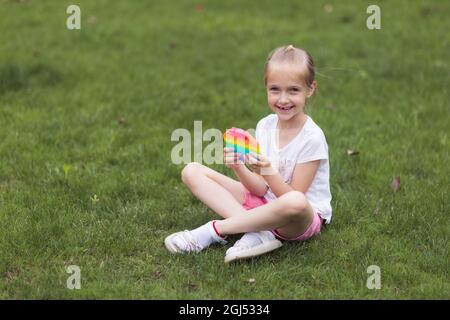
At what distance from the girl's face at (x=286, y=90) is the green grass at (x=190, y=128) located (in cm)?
70

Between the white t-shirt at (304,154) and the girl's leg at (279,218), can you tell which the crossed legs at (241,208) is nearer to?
the girl's leg at (279,218)

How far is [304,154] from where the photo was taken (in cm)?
338

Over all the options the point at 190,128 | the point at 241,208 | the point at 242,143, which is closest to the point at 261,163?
the point at 242,143

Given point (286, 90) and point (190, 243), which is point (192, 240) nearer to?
point (190, 243)

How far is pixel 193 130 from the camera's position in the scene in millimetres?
5074

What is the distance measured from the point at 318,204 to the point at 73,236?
1.27 meters

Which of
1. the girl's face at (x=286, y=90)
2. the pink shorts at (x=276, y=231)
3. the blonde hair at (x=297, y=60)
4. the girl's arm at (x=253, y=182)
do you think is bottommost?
the pink shorts at (x=276, y=231)

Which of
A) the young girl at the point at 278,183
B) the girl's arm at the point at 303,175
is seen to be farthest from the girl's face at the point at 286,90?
the girl's arm at the point at 303,175

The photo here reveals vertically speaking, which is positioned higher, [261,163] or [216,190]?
[261,163]

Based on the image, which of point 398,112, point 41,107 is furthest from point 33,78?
point 398,112

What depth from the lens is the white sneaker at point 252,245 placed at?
3.23 m

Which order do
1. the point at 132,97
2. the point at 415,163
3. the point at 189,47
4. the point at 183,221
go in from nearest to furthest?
the point at 183,221 → the point at 415,163 → the point at 132,97 → the point at 189,47

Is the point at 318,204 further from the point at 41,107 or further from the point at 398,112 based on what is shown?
the point at 41,107

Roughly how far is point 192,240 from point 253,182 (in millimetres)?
432
